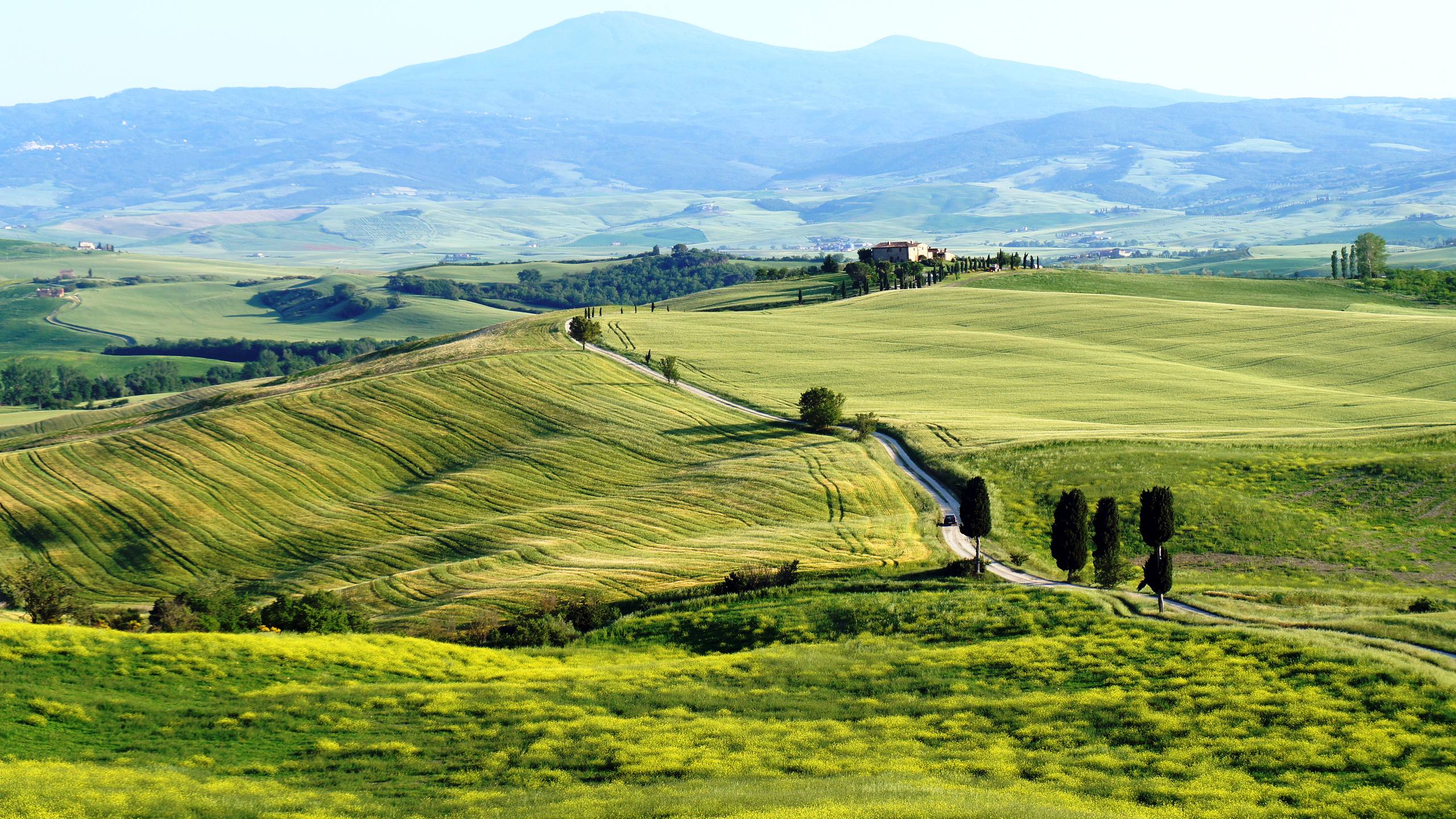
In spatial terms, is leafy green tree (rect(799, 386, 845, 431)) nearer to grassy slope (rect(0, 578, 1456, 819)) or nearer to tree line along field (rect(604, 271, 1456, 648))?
tree line along field (rect(604, 271, 1456, 648))

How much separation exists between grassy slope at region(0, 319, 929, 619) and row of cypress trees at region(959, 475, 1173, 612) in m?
5.61

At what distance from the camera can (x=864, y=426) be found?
90.5 metres

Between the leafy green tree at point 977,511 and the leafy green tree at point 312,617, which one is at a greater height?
the leafy green tree at point 977,511

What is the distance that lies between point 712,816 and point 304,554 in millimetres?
51828

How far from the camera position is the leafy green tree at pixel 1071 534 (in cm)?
5603

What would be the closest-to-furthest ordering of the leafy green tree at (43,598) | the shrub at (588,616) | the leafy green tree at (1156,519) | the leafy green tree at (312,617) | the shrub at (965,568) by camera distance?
the leafy green tree at (1156,519) < the leafy green tree at (312,617) < the leafy green tree at (43,598) < the shrub at (588,616) < the shrub at (965,568)

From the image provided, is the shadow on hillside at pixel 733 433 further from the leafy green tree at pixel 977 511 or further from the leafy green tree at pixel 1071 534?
the leafy green tree at pixel 1071 534

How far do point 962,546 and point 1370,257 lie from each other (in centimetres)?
16460

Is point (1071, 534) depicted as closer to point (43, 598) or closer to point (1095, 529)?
point (1095, 529)

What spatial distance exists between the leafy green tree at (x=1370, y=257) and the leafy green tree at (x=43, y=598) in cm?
19511

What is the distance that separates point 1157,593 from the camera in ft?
163

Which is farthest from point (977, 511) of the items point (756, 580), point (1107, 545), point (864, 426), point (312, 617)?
point (312, 617)

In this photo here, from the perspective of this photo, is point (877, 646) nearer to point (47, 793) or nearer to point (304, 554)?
point (47, 793)

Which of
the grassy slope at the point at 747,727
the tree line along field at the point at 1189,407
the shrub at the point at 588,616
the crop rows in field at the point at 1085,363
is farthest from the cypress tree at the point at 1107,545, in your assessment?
the crop rows in field at the point at 1085,363
